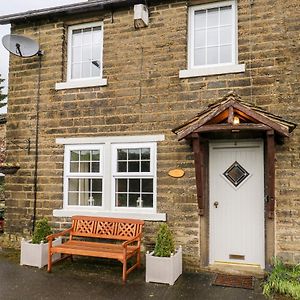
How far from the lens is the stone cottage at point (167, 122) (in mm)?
6680

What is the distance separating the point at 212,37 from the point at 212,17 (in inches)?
17.0

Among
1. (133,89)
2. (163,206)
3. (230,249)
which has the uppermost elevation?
(133,89)

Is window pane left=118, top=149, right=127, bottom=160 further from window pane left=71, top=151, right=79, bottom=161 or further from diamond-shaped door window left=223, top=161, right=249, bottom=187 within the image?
diamond-shaped door window left=223, top=161, right=249, bottom=187

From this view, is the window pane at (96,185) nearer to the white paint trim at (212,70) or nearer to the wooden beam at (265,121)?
the white paint trim at (212,70)

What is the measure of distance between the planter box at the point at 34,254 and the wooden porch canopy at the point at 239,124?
346 cm

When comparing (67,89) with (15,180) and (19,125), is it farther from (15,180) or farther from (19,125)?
(15,180)

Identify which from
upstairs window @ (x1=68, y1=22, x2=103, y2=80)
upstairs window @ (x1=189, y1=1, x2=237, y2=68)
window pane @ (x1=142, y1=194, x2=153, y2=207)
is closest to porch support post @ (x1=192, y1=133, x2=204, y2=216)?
window pane @ (x1=142, y1=194, x2=153, y2=207)

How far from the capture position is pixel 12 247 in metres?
8.45

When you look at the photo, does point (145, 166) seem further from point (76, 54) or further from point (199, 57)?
point (76, 54)

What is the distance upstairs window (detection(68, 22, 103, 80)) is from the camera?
27.1ft

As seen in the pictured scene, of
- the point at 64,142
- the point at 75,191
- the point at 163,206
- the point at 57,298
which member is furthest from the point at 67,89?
the point at 57,298

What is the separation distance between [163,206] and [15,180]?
3.70 metres

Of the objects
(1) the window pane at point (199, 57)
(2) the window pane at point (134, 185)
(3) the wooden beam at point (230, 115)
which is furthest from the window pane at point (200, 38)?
(2) the window pane at point (134, 185)

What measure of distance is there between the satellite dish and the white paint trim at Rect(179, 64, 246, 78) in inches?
140
